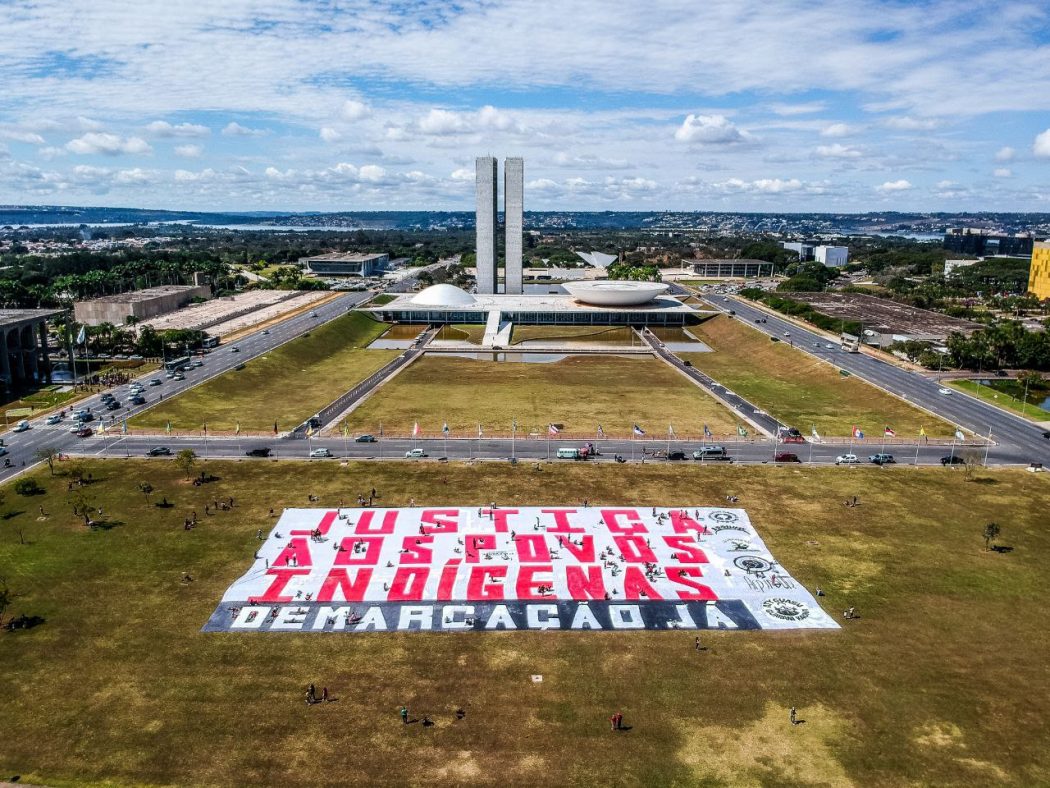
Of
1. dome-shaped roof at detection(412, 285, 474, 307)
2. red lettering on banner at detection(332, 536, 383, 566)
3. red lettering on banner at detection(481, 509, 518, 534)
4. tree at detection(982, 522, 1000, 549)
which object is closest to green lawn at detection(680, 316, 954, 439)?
tree at detection(982, 522, 1000, 549)

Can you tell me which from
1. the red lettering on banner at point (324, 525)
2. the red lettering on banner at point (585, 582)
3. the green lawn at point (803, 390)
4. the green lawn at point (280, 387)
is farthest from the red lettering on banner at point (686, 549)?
the green lawn at point (280, 387)

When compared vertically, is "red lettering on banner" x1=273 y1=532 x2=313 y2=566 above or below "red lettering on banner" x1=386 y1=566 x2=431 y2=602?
above

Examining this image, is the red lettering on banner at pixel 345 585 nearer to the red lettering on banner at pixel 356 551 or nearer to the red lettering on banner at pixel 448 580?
the red lettering on banner at pixel 356 551

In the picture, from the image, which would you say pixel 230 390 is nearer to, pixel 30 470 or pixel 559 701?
pixel 30 470

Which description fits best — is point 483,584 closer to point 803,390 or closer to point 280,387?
point 280,387

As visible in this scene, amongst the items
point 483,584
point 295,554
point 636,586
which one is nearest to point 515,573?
point 483,584

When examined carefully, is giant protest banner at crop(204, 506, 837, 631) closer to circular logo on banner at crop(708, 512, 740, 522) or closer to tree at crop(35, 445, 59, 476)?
circular logo on banner at crop(708, 512, 740, 522)
